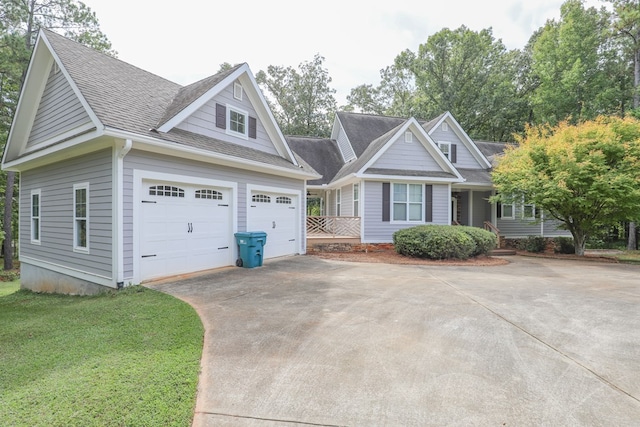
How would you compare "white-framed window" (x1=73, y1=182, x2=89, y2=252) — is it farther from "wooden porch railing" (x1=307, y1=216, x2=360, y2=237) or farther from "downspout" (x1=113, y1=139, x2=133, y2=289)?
"wooden porch railing" (x1=307, y1=216, x2=360, y2=237)

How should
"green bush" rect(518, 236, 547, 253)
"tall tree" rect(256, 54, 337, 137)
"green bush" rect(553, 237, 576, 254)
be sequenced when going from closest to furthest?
"green bush" rect(553, 237, 576, 254) < "green bush" rect(518, 236, 547, 253) < "tall tree" rect(256, 54, 337, 137)

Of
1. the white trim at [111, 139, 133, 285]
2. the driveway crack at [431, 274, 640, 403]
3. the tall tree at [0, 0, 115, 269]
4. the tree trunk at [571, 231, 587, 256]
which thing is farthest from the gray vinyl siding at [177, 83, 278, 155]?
the tree trunk at [571, 231, 587, 256]

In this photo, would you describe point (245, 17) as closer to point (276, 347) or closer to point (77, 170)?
point (77, 170)

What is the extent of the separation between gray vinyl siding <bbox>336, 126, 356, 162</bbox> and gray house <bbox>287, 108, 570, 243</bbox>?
7.9 inches

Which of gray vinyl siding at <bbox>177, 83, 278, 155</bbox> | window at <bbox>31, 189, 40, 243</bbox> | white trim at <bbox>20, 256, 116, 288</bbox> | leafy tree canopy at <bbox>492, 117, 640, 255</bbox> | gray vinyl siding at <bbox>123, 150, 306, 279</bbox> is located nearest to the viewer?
gray vinyl siding at <bbox>123, 150, 306, 279</bbox>

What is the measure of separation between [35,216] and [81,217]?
152 inches

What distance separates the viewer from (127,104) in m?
7.68

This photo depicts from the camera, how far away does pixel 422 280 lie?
7645mm

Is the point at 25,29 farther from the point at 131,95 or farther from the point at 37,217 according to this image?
the point at 131,95

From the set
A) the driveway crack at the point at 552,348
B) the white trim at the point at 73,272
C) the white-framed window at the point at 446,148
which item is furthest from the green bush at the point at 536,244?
the white trim at the point at 73,272

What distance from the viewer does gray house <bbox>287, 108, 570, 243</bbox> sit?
44.8ft

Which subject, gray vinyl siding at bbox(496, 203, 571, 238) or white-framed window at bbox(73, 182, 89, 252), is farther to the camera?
gray vinyl siding at bbox(496, 203, 571, 238)

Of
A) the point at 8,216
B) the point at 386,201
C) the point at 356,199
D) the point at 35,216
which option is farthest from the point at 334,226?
the point at 8,216

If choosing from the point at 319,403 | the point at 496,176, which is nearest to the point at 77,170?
the point at 319,403
